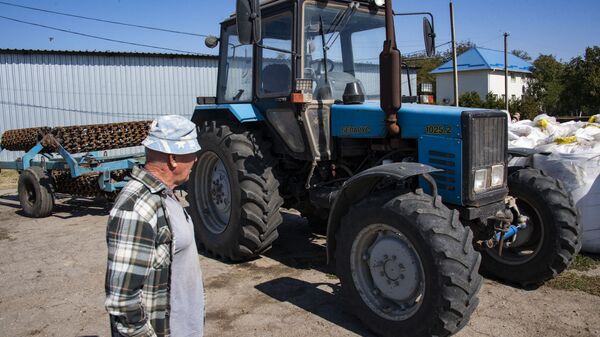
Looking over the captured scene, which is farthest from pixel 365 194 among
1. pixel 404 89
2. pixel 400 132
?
pixel 404 89

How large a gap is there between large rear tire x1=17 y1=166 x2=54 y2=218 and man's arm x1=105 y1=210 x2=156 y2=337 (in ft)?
22.4

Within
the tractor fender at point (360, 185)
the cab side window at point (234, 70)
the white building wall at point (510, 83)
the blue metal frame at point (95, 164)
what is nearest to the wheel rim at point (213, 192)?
the cab side window at point (234, 70)

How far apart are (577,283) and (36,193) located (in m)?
7.54

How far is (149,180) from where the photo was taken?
6.79 ft

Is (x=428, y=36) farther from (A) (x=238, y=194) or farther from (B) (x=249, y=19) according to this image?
(A) (x=238, y=194)

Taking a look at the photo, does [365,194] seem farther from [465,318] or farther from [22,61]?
[22,61]

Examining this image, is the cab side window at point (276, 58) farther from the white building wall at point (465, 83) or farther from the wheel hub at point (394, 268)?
the white building wall at point (465, 83)

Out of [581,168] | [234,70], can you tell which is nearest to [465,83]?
[581,168]

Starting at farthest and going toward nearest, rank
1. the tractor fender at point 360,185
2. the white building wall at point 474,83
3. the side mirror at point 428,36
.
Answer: the white building wall at point 474,83, the side mirror at point 428,36, the tractor fender at point 360,185

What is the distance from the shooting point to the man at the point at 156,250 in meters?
1.92

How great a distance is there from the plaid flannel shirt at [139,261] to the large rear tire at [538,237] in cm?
357

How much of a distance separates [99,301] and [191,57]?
46.5 ft

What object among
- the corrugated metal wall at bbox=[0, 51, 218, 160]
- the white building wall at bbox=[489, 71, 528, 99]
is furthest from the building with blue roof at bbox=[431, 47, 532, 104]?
the corrugated metal wall at bbox=[0, 51, 218, 160]

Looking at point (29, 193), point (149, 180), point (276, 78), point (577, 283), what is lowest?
point (577, 283)
